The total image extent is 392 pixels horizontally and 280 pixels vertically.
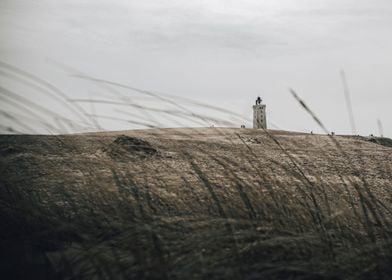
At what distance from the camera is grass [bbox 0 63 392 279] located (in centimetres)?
249

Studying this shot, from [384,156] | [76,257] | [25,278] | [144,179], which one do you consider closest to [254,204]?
[144,179]

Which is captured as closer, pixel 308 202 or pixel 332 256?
pixel 332 256

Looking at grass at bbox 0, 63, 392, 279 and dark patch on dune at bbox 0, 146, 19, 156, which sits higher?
dark patch on dune at bbox 0, 146, 19, 156

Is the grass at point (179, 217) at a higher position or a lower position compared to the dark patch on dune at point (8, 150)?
lower

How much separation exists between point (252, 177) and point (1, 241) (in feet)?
4.69

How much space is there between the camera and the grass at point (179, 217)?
2486 millimetres

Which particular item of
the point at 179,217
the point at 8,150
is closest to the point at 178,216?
the point at 179,217

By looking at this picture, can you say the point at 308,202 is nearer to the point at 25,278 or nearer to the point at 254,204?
the point at 254,204

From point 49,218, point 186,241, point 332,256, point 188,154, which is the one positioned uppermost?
point 188,154

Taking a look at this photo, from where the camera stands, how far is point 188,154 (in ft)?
11.2

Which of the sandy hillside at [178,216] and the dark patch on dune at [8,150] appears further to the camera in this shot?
the dark patch on dune at [8,150]

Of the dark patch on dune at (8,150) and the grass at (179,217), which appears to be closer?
the grass at (179,217)

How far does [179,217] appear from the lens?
2.74 m

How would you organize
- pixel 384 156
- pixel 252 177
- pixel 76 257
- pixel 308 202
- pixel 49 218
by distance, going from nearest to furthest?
1. pixel 76 257
2. pixel 49 218
3. pixel 308 202
4. pixel 252 177
5. pixel 384 156
